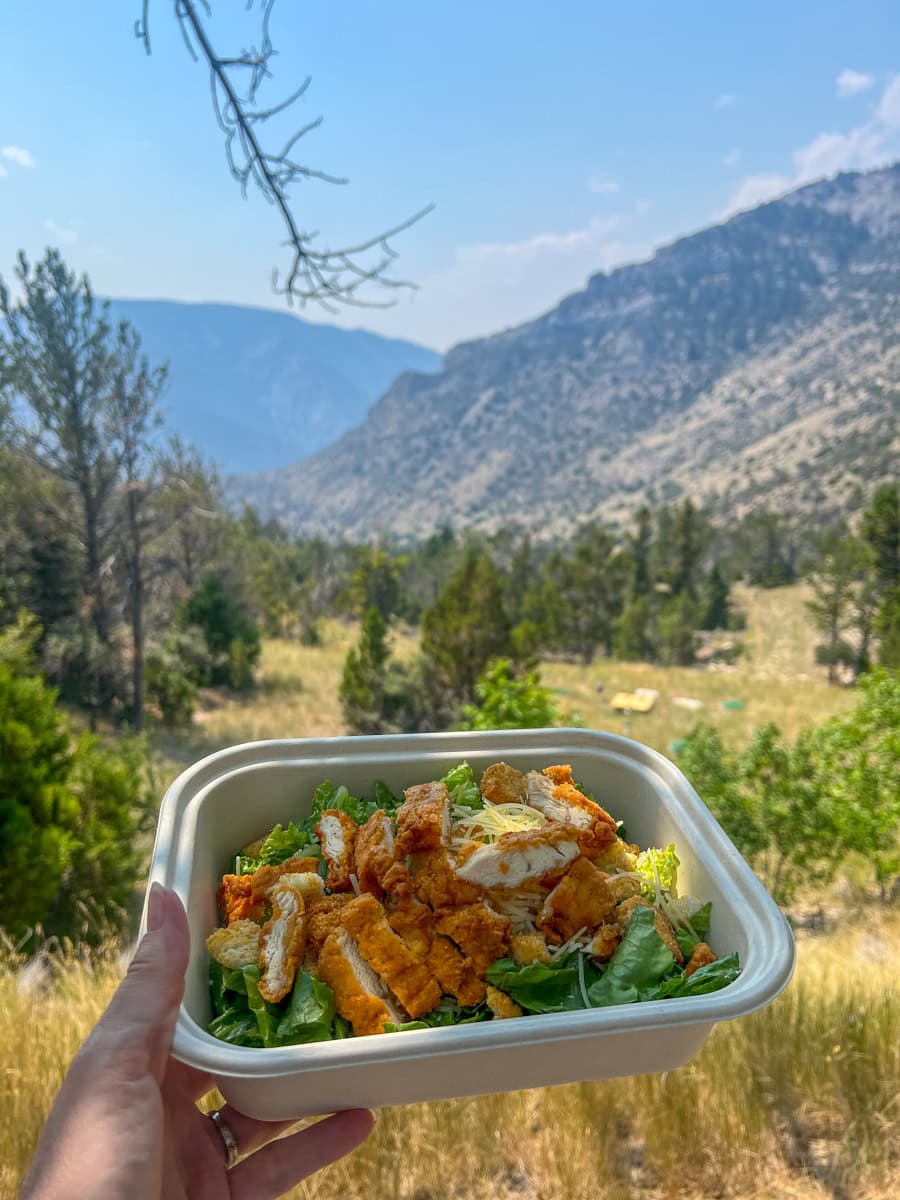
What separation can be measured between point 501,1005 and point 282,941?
0.34 meters

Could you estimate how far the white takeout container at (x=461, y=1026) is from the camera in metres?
0.91

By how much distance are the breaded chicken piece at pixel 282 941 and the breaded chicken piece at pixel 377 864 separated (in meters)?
0.11

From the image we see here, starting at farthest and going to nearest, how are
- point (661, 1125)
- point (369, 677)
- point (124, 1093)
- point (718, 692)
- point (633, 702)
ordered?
1. point (718, 692)
2. point (633, 702)
3. point (369, 677)
4. point (661, 1125)
5. point (124, 1093)

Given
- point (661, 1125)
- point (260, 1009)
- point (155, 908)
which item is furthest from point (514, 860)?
point (661, 1125)

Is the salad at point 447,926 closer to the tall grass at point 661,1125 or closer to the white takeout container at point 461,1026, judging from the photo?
the white takeout container at point 461,1026

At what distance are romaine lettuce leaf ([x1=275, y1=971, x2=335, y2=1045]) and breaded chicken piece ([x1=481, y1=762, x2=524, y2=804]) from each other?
1.59 feet

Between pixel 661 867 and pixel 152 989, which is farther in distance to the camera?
pixel 661 867

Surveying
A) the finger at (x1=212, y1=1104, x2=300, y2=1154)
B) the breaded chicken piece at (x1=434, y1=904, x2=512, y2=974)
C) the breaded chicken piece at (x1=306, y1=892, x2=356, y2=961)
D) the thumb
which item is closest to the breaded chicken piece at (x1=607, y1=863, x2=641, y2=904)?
the breaded chicken piece at (x1=434, y1=904, x2=512, y2=974)

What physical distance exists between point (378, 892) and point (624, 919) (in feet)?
1.35

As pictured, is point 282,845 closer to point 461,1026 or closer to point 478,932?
point 478,932

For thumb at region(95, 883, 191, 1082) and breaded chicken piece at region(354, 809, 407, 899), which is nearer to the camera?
thumb at region(95, 883, 191, 1082)

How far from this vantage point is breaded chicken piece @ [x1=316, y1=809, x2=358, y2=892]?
1242 mm

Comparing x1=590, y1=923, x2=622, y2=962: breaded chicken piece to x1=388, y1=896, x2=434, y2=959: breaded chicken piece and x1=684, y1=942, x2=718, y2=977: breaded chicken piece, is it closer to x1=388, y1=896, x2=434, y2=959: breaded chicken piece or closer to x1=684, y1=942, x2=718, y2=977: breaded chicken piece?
x1=684, y1=942, x2=718, y2=977: breaded chicken piece

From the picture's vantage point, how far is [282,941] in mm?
1112
